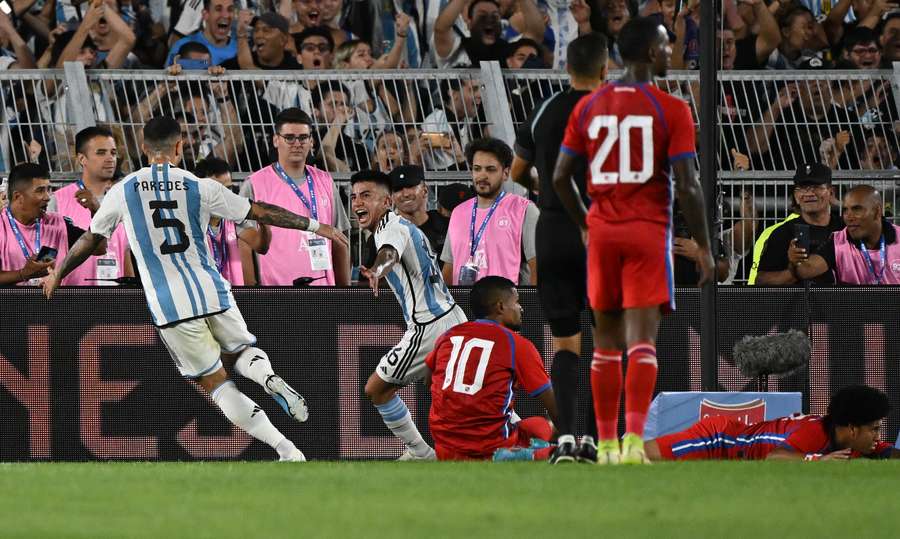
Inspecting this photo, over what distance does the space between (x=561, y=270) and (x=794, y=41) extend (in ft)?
25.6

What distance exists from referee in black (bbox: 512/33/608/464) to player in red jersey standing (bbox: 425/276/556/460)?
4.17ft

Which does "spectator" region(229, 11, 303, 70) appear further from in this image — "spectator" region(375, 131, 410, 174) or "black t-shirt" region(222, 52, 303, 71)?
"spectator" region(375, 131, 410, 174)

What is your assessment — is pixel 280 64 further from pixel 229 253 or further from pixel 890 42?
pixel 890 42

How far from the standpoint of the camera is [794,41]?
15172 millimetres

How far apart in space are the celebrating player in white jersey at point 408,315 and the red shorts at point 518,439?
0.31 m

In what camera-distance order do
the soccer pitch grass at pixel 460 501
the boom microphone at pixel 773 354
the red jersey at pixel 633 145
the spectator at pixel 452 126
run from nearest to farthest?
the soccer pitch grass at pixel 460 501 < the red jersey at pixel 633 145 < the boom microphone at pixel 773 354 < the spectator at pixel 452 126

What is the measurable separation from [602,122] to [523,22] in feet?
27.1

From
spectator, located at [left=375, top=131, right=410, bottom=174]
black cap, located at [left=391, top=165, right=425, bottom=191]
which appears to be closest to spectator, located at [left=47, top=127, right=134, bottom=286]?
black cap, located at [left=391, top=165, right=425, bottom=191]

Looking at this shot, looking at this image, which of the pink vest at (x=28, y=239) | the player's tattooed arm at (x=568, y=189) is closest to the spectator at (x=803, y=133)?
the pink vest at (x=28, y=239)

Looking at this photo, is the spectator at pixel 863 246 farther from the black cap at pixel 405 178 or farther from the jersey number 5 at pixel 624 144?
the jersey number 5 at pixel 624 144

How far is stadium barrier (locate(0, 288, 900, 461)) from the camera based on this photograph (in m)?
10.7

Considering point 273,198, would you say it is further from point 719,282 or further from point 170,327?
point 719,282

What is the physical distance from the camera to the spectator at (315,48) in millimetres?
14102

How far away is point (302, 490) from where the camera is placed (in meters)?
6.80
